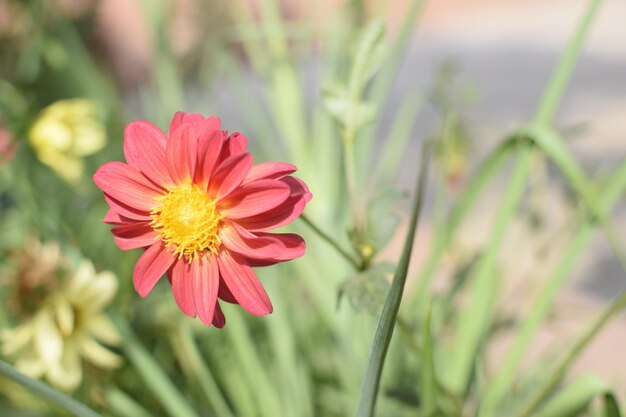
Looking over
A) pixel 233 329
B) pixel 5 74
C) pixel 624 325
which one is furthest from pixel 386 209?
pixel 5 74

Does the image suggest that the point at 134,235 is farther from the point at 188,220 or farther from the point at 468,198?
the point at 468,198

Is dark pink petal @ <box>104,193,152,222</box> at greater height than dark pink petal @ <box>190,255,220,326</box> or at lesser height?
greater

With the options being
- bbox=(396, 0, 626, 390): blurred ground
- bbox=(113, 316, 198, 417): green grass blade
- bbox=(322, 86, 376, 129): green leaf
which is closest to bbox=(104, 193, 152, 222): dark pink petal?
bbox=(322, 86, 376, 129): green leaf

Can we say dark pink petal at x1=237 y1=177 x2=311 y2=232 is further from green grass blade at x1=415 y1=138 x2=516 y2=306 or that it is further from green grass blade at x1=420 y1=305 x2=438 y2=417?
green grass blade at x1=415 y1=138 x2=516 y2=306

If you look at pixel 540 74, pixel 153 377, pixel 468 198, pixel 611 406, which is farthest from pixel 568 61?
pixel 540 74

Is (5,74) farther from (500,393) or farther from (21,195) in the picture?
(500,393)
